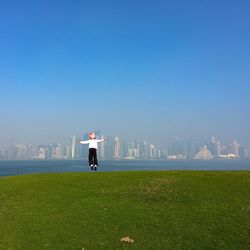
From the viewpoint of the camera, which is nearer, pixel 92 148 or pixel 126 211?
pixel 126 211

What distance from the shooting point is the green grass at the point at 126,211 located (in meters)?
15.5

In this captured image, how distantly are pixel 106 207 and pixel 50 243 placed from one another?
5.33 meters

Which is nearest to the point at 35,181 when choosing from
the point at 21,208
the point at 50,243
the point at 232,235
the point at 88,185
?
the point at 88,185

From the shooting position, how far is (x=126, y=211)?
766 inches

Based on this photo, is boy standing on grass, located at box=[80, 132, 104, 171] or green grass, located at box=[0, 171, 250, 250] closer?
green grass, located at box=[0, 171, 250, 250]

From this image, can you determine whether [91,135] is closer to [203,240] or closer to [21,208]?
[21,208]

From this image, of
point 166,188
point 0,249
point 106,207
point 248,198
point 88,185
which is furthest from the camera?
point 88,185

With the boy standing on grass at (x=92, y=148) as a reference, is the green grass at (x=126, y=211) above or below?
below

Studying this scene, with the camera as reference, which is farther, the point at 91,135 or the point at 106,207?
the point at 91,135

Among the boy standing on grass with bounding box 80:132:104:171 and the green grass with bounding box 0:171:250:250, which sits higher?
the boy standing on grass with bounding box 80:132:104:171

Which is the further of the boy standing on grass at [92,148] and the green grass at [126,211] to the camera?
the boy standing on grass at [92,148]

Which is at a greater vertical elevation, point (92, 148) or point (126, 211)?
point (92, 148)

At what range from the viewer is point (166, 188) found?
24.3m

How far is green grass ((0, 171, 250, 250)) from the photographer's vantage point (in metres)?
15.5
